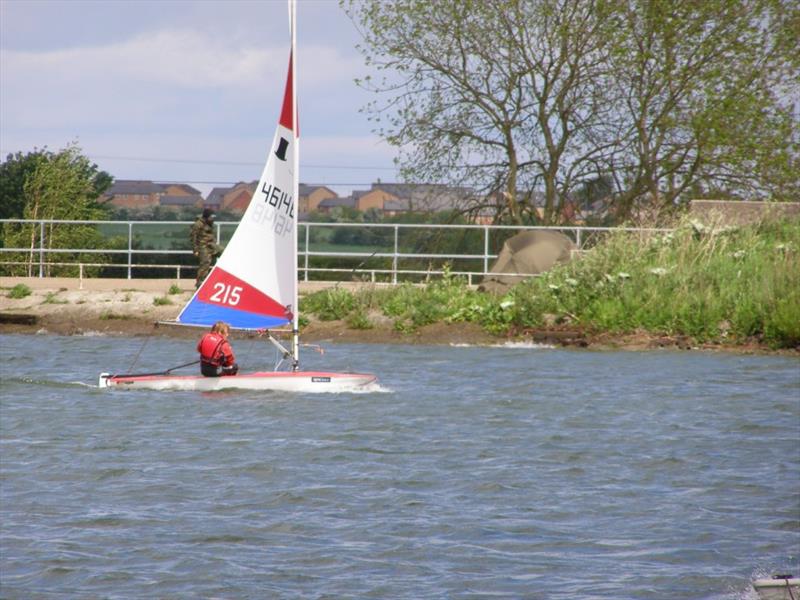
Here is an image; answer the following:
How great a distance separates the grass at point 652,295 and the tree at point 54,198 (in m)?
9.81

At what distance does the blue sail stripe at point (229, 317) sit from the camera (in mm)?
20734

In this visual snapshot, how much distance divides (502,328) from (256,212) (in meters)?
7.94

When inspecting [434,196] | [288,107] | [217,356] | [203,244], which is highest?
[288,107]

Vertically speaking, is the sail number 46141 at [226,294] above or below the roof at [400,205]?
below

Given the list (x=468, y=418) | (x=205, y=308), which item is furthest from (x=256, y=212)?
(x=468, y=418)

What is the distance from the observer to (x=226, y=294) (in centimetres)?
2078

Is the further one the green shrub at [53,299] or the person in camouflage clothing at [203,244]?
the green shrub at [53,299]

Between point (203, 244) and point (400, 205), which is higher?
point (400, 205)

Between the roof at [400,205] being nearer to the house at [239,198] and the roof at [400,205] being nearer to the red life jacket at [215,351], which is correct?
the house at [239,198]

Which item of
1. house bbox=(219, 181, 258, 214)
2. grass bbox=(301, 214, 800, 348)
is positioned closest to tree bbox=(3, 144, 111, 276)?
grass bbox=(301, 214, 800, 348)

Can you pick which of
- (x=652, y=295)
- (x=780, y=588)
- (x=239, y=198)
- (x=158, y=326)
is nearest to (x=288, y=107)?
(x=652, y=295)

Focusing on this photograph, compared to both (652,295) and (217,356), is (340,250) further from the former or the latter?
(217,356)

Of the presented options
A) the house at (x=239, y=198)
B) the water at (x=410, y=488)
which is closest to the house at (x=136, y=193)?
the house at (x=239, y=198)

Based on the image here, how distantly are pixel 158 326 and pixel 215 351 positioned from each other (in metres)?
9.81
